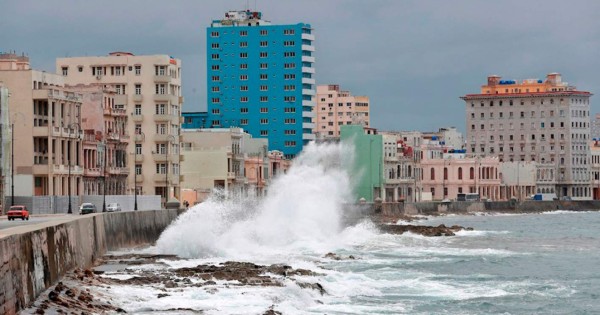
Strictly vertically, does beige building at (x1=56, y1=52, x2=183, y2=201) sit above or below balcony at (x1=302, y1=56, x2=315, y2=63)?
below

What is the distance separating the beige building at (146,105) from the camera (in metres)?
110

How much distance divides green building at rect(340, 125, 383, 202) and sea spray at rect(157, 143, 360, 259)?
1543 inches

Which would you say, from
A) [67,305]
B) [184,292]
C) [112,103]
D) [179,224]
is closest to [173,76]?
[112,103]

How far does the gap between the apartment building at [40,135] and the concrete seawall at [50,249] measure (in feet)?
75.5

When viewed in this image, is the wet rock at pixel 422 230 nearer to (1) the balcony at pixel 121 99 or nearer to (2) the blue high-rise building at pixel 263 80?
(1) the balcony at pixel 121 99

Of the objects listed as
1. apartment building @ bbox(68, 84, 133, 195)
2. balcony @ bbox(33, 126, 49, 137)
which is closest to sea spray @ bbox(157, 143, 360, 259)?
apartment building @ bbox(68, 84, 133, 195)

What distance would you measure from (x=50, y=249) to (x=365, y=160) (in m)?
130

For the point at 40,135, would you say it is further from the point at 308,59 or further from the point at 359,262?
the point at 308,59

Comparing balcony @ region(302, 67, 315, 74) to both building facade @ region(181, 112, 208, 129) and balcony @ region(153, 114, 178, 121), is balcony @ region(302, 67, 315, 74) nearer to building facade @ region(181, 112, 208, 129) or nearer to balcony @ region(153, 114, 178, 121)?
building facade @ region(181, 112, 208, 129)

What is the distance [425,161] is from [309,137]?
1753 cm

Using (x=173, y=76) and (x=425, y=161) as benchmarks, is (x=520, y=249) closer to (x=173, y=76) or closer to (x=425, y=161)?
(x=173, y=76)

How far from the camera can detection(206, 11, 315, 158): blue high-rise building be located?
617 ft

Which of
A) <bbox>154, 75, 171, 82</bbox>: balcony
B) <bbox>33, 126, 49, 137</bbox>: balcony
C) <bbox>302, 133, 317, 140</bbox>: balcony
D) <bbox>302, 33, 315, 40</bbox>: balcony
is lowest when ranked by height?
<bbox>33, 126, 49, 137</bbox>: balcony

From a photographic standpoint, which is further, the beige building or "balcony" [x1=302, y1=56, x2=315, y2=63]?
"balcony" [x1=302, y1=56, x2=315, y2=63]
